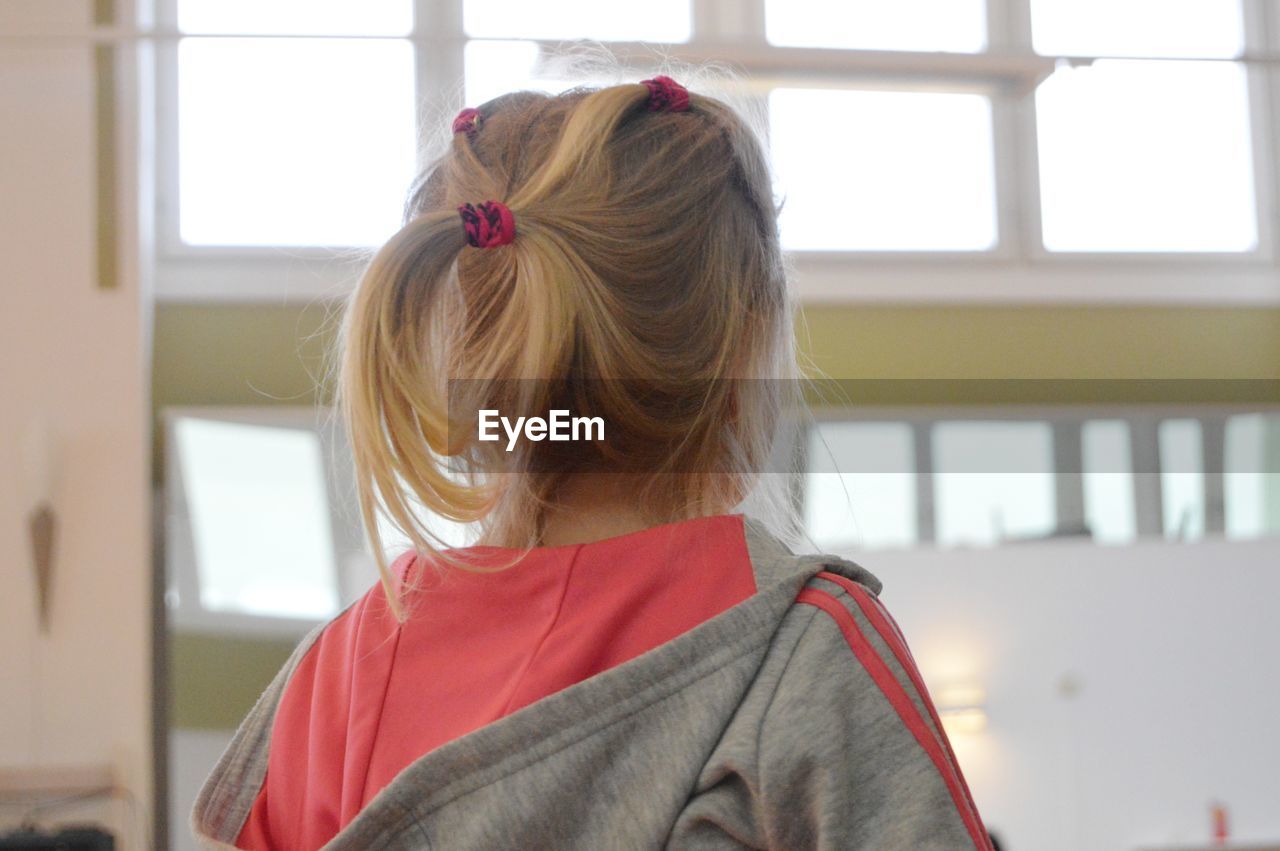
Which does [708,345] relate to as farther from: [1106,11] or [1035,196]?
[1106,11]

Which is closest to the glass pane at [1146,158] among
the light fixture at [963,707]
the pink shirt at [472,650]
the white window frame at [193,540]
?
the light fixture at [963,707]

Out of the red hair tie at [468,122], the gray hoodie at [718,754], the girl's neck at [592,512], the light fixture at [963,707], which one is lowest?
the light fixture at [963,707]

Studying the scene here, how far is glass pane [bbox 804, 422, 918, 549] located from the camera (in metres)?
2.38

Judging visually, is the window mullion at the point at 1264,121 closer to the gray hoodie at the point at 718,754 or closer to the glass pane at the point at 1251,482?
the glass pane at the point at 1251,482

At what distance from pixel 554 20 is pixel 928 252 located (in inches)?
36.6

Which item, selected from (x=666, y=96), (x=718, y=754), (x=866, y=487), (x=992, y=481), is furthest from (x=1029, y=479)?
(x=718, y=754)

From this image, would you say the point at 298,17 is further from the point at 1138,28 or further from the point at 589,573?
the point at 589,573

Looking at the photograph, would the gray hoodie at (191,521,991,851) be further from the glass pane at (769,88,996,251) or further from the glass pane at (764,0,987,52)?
the glass pane at (764,0,987,52)

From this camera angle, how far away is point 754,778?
0.39 metres

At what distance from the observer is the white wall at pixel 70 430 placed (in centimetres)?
218

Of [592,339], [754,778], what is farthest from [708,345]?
[754,778]

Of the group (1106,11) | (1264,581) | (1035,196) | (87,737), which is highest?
(1106,11)

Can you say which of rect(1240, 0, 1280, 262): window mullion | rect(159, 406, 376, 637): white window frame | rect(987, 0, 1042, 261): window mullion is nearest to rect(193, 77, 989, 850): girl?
rect(159, 406, 376, 637): white window frame

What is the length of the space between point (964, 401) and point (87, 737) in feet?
Result: 5.92
